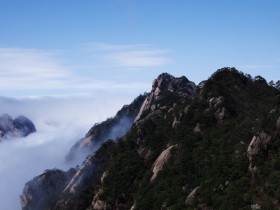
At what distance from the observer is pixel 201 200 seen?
88.2m

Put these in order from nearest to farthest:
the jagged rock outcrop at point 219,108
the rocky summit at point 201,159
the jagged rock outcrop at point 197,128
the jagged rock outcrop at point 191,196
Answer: the rocky summit at point 201,159 < the jagged rock outcrop at point 191,196 < the jagged rock outcrop at point 219,108 < the jagged rock outcrop at point 197,128

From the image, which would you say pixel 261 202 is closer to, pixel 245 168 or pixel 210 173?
→ pixel 245 168

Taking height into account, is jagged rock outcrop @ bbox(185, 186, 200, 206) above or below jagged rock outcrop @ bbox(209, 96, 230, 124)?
below

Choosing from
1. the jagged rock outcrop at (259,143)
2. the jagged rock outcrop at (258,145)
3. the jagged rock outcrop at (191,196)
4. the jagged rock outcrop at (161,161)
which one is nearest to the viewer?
the jagged rock outcrop at (258,145)

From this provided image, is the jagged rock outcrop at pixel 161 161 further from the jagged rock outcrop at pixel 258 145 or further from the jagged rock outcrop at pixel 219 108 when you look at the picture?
the jagged rock outcrop at pixel 258 145

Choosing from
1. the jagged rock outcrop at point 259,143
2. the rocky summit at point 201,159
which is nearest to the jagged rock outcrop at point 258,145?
the jagged rock outcrop at point 259,143

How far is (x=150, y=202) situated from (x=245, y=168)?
29.5 metres

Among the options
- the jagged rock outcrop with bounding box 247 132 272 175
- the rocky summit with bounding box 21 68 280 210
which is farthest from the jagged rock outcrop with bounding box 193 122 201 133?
the jagged rock outcrop with bounding box 247 132 272 175

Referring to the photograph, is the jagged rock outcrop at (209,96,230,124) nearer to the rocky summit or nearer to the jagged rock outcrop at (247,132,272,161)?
the rocky summit

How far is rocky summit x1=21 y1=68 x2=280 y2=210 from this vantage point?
283 feet

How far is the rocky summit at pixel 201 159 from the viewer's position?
283 ft

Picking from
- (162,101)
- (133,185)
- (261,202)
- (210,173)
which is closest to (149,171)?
(133,185)

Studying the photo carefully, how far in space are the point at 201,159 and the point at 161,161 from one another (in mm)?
17373

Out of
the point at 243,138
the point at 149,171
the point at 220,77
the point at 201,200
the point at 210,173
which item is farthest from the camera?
the point at 220,77
